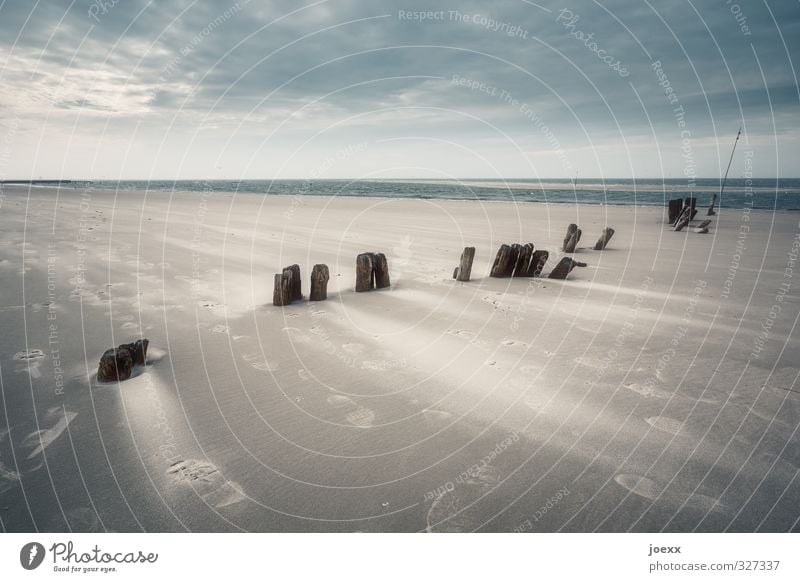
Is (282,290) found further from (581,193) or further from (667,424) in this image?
(581,193)

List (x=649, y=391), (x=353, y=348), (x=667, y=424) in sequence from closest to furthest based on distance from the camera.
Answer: (x=667, y=424) → (x=649, y=391) → (x=353, y=348)

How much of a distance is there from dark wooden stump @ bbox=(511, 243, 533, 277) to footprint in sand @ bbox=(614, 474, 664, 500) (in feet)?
23.7

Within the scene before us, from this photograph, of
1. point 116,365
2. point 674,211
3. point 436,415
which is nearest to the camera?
point 436,415

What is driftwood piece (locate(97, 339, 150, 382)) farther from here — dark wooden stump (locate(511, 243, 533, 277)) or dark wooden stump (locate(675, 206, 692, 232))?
dark wooden stump (locate(675, 206, 692, 232))

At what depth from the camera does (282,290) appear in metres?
8.00

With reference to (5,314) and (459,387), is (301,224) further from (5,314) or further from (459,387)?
(459,387)

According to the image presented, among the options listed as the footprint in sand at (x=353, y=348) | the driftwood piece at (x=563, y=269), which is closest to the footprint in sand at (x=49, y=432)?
the footprint in sand at (x=353, y=348)

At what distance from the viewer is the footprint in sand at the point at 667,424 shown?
4398 mm

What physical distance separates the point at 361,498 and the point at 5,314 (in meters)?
7.54

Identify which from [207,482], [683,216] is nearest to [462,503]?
[207,482]

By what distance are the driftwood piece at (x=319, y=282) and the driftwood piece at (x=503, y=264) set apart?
14.8ft

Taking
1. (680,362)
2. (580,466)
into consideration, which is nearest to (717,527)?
(580,466)
